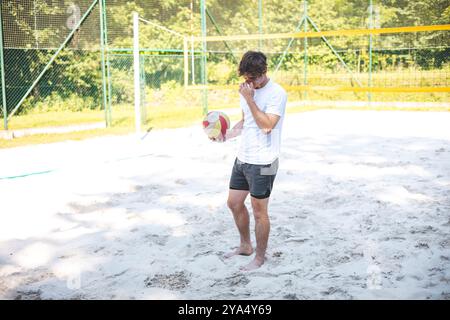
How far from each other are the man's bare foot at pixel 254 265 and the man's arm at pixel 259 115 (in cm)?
82

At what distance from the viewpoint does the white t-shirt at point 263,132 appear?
3.24 meters

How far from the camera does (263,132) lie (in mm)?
3264

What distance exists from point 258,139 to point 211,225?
1223 millimetres

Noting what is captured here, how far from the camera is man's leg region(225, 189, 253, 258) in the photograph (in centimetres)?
347

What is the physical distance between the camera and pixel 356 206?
4.76m

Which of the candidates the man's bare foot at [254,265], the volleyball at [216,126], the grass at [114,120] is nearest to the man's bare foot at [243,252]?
the man's bare foot at [254,265]

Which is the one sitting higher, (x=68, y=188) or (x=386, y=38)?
(x=386, y=38)

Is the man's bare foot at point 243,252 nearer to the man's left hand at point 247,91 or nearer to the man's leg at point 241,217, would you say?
the man's leg at point 241,217

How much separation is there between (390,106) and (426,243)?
37.2 feet

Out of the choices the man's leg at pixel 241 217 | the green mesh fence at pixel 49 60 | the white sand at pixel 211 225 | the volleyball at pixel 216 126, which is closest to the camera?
the white sand at pixel 211 225

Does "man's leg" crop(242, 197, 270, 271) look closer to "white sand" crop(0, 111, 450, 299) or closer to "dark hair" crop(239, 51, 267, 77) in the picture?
"white sand" crop(0, 111, 450, 299)

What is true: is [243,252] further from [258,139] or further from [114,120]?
[114,120]
